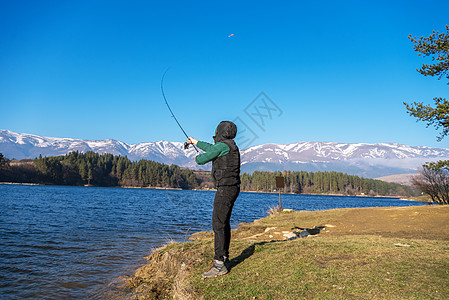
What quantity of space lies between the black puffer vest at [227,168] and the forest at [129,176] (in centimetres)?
10663

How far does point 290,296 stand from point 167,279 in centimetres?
335

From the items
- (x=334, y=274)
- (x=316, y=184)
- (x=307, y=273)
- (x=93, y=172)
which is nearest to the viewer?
(x=334, y=274)

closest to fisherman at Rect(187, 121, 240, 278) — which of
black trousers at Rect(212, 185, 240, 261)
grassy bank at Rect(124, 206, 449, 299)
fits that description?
black trousers at Rect(212, 185, 240, 261)

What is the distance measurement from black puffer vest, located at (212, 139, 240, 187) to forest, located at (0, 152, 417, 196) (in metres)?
107

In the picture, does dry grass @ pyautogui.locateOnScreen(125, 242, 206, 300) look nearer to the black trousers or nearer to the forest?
the black trousers

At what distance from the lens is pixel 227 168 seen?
19.3 ft

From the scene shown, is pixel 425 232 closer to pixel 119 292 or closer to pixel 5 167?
pixel 119 292

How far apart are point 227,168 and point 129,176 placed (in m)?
165

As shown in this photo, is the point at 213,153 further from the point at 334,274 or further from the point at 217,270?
the point at 334,274

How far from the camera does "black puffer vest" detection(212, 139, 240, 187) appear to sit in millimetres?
5887

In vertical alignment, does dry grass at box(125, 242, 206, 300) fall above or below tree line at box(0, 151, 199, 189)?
below

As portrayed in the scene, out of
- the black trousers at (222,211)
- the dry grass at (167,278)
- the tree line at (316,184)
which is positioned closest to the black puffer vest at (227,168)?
the black trousers at (222,211)

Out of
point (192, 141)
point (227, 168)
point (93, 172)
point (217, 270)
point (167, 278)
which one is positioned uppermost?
point (93, 172)

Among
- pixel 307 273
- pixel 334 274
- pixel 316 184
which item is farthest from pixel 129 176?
pixel 334 274
